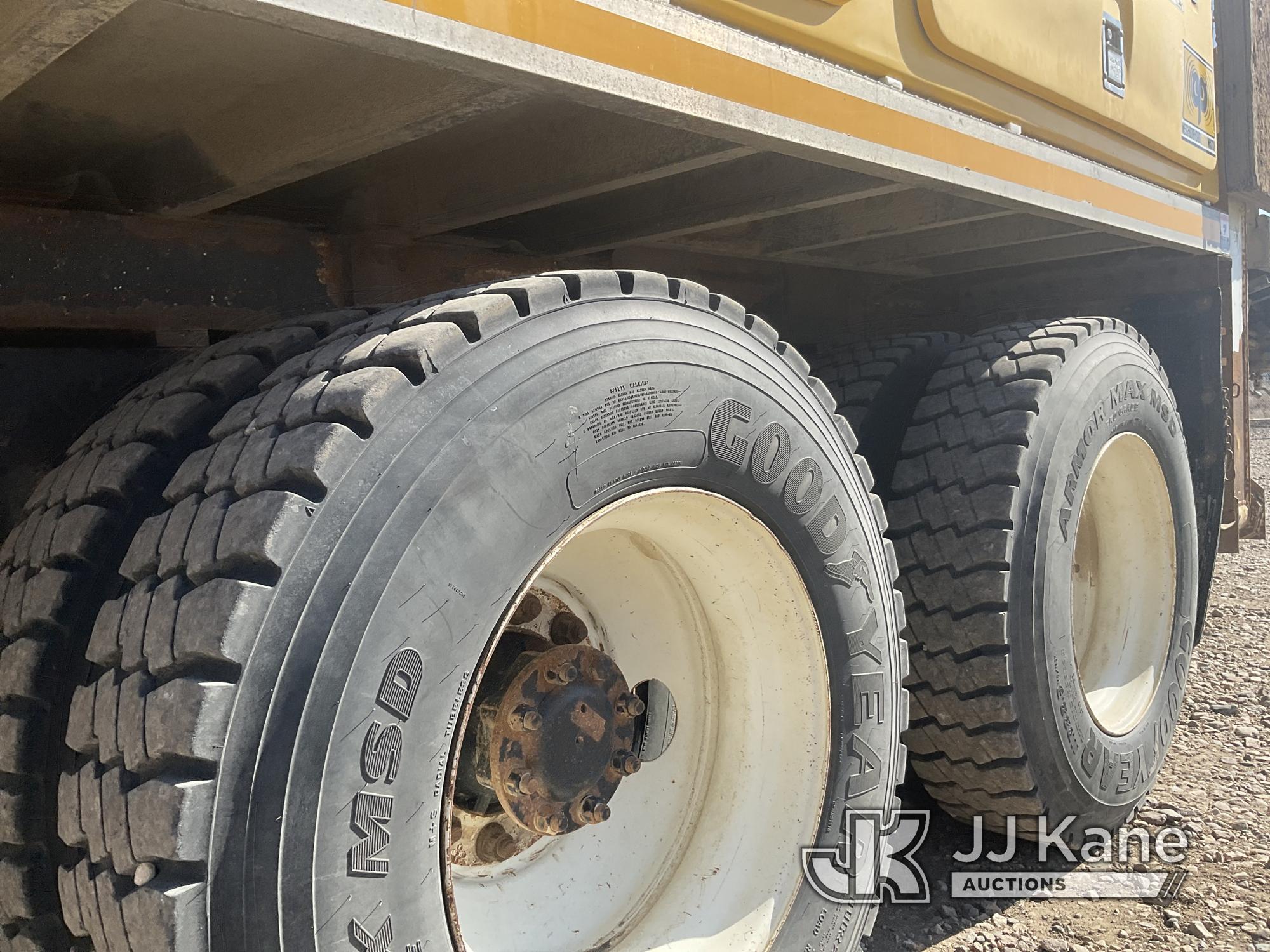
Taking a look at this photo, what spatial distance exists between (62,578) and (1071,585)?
2.38 metres

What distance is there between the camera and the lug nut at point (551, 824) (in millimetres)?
1693

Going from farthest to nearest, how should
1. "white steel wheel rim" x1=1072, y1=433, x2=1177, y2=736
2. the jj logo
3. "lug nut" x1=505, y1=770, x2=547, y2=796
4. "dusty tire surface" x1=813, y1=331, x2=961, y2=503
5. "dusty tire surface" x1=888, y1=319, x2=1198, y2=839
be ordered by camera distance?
"white steel wheel rim" x1=1072, y1=433, x2=1177, y2=736 → "dusty tire surface" x1=813, y1=331, x2=961, y2=503 → "dusty tire surface" x1=888, y1=319, x2=1198, y2=839 → the jj logo → "lug nut" x1=505, y1=770, x2=547, y2=796

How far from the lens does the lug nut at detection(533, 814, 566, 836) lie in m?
1.69

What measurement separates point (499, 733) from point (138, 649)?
24.0 inches

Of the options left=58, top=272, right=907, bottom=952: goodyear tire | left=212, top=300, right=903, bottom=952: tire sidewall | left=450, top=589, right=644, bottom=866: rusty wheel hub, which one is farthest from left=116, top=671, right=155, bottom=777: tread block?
left=450, top=589, right=644, bottom=866: rusty wheel hub

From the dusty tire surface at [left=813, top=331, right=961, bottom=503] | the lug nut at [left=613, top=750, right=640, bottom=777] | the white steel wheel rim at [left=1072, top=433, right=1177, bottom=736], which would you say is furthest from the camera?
the white steel wheel rim at [left=1072, top=433, right=1177, bottom=736]

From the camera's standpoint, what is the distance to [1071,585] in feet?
9.17

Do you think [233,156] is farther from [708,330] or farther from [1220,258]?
[1220,258]

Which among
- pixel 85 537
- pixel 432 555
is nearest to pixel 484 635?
pixel 432 555

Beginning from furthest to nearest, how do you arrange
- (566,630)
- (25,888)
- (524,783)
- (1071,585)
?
(1071,585), (566,630), (524,783), (25,888)

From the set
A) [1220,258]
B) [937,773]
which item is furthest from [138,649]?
[1220,258]

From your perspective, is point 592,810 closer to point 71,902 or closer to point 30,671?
point 71,902

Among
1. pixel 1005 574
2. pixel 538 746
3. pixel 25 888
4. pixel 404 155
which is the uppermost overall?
pixel 404 155

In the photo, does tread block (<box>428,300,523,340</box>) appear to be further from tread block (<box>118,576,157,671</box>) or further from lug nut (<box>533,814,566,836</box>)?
lug nut (<box>533,814,566,836</box>)
